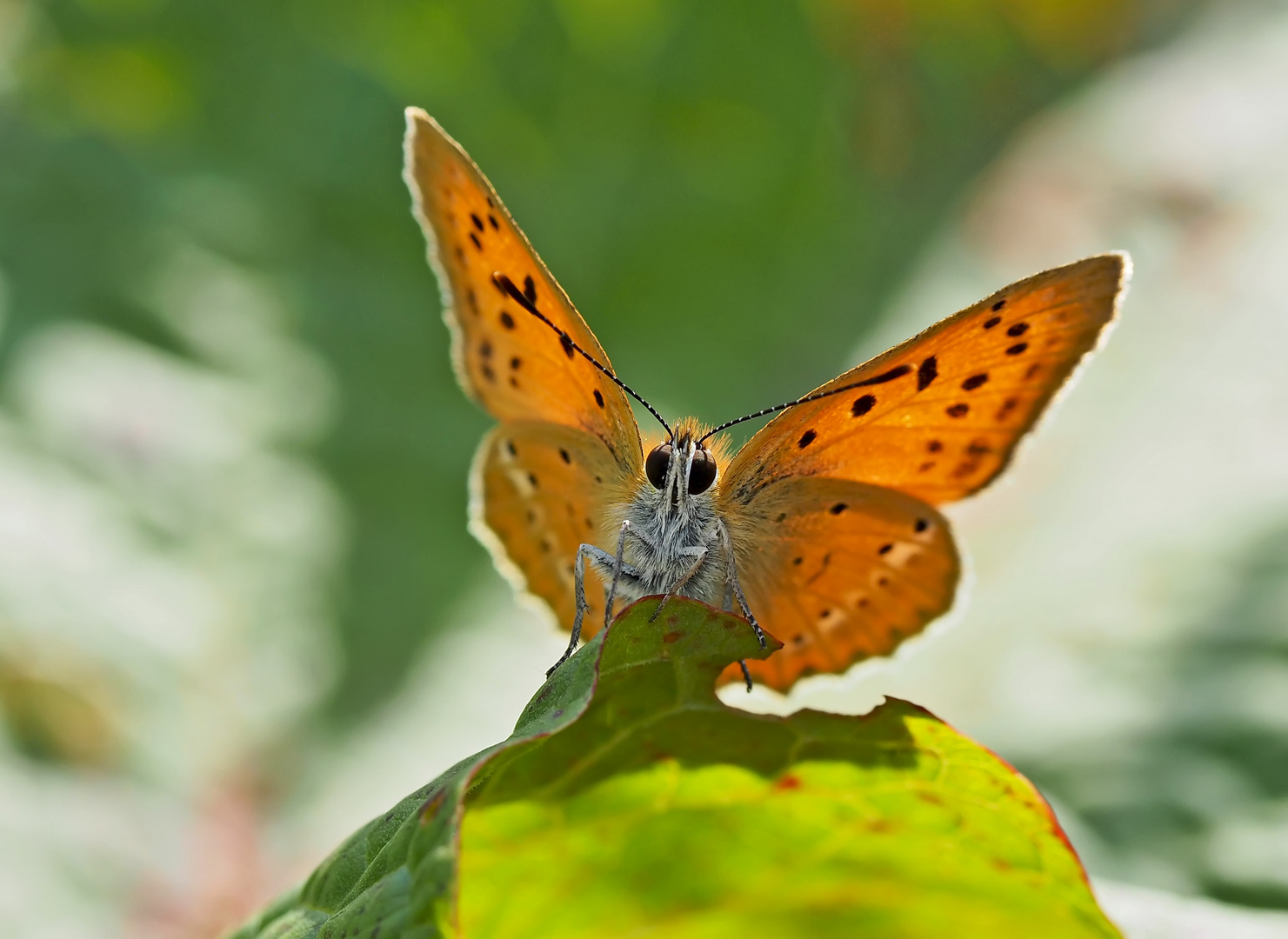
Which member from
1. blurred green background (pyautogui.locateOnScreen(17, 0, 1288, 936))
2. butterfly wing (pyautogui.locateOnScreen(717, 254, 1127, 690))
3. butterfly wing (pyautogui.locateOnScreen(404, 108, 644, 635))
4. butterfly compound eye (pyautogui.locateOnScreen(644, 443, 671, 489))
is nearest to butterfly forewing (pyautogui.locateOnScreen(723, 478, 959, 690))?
butterfly wing (pyautogui.locateOnScreen(717, 254, 1127, 690))

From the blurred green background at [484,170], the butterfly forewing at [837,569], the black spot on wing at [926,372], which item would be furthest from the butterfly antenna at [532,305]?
the blurred green background at [484,170]

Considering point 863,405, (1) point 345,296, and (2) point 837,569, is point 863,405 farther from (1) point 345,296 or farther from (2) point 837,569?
(1) point 345,296

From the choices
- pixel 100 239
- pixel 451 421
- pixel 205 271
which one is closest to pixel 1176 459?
pixel 451 421


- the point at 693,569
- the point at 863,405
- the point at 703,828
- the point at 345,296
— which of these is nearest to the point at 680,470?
the point at 693,569

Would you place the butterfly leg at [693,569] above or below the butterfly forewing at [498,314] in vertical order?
below

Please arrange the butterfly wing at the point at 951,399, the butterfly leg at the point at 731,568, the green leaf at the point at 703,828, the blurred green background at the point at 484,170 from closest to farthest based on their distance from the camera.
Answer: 1. the green leaf at the point at 703,828
2. the butterfly wing at the point at 951,399
3. the butterfly leg at the point at 731,568
4. the blurred green background at the point at 484,170

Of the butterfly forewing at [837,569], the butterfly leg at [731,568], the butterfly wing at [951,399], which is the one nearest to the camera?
the butterfly wing at [951,399]

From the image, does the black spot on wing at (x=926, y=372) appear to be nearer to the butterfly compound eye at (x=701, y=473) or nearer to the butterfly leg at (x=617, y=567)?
the butterfly compound eye at (x=701, y=473)

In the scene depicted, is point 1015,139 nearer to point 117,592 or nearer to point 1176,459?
point 1176,459
